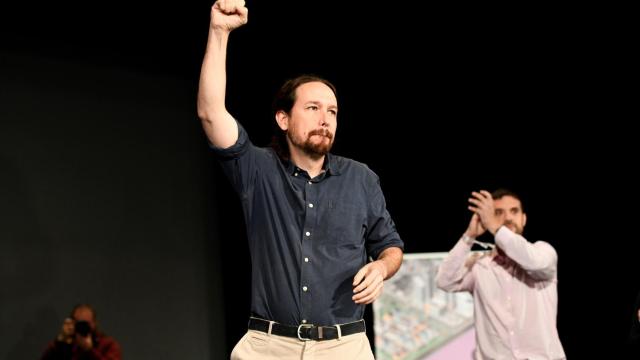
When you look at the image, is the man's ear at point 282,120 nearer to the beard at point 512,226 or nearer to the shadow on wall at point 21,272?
the beard at point 512,226

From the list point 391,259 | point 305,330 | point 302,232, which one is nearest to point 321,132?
point 302,232

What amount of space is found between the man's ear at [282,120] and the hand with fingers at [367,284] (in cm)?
60

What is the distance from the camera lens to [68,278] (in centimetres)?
496

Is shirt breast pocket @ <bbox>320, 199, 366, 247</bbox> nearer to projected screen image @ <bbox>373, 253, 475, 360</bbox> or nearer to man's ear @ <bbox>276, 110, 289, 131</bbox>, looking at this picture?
man's ear @ <bbox>276, 110, 289, 131</bbox>

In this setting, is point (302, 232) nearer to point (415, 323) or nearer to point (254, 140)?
point (254, 140)

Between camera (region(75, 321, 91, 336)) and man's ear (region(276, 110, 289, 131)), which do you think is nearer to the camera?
man's ear (region(276, 110, 289, 131))

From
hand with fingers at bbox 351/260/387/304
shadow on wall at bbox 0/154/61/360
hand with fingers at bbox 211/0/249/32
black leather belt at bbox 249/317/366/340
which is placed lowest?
shadow on wall at bbox 0/154/61/360

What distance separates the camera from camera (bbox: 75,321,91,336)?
4656 mm

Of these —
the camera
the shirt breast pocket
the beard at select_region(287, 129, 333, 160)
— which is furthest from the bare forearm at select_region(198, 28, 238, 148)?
the camera

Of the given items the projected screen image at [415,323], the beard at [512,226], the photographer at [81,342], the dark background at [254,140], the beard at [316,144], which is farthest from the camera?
the projected screen image at [415,323]

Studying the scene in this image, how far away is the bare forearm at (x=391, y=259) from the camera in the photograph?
6.66 ft

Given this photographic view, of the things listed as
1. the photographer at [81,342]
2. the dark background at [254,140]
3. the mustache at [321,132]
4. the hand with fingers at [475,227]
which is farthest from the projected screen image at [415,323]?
the mustache at [321,132]

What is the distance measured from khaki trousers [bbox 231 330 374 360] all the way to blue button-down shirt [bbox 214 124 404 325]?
2.1 inches

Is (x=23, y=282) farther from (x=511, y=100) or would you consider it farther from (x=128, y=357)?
(x=511, y=100)
